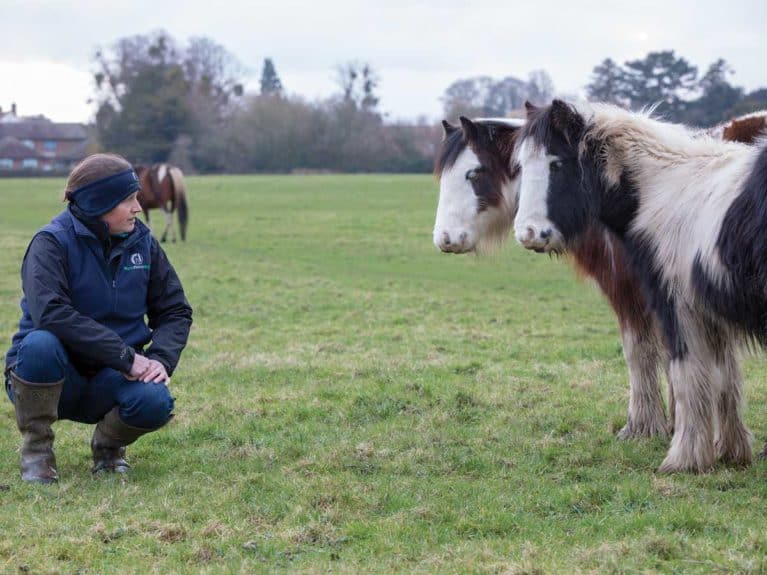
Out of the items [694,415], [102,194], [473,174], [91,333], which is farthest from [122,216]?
[694,415]

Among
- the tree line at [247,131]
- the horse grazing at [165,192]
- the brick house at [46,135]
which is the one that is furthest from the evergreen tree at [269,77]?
the horse grazing at [165,192]

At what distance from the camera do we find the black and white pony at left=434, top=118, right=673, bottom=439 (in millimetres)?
6039

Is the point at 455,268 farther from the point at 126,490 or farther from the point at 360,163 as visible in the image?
the point at 360,163

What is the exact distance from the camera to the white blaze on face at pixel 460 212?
6.35 meters

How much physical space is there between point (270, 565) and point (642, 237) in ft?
9.12

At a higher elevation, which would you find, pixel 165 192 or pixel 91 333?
pixel 165 192

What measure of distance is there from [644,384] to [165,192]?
745 inches

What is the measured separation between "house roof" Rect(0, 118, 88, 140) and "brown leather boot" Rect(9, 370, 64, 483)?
110913 mm

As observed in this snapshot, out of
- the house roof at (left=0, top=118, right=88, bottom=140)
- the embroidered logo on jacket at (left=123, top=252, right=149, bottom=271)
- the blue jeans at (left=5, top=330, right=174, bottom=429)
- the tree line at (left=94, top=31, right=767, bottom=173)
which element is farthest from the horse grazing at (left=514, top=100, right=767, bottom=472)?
the house roof at (left=0, top=118, right=88, bottom=140)

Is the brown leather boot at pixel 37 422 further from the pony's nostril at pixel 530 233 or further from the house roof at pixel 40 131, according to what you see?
the house roof at pixel 40 131

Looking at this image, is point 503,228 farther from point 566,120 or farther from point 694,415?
point 694,415

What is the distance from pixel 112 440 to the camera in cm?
512

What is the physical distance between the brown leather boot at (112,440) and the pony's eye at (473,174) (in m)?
2.81

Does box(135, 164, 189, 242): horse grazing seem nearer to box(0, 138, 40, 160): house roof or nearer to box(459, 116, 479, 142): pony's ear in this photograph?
box(459, 116, 479, 142): pony's ear
